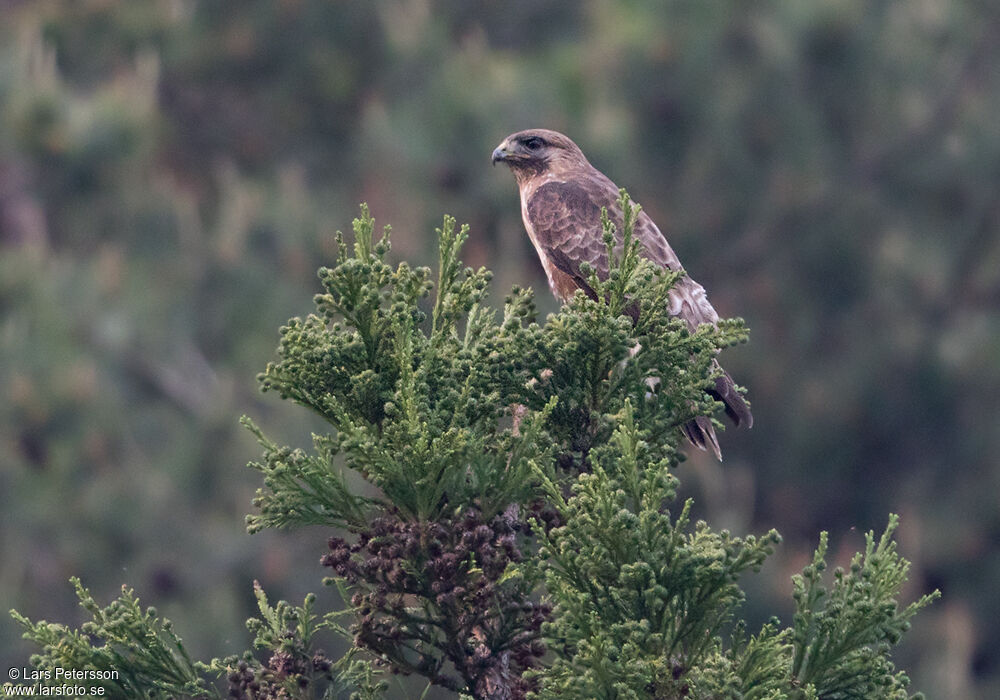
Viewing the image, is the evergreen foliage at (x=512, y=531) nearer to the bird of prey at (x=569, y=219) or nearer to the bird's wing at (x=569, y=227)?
the bird of prey at (x=569, y=219)

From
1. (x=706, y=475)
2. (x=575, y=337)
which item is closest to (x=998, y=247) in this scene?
(x=706, y=475)

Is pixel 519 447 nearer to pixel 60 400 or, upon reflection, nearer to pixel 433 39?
pixel 60 400

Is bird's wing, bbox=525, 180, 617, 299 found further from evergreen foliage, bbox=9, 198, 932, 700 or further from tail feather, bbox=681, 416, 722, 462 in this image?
evergreen foliage, bbox=9, 198, 932, 700

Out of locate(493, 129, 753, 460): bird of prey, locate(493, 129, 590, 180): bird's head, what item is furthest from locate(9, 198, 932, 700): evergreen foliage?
locate(493, 129, 590, 180): bird's head

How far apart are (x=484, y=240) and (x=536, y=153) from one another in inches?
148

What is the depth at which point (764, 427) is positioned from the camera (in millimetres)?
11500

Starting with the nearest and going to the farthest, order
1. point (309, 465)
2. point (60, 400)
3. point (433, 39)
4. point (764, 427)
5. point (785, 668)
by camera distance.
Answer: point (785, 668)
point (309, 465)
point (60, 400)
point (764, 427)
point (433, 39)

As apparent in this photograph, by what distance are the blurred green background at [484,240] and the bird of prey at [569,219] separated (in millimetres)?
2949

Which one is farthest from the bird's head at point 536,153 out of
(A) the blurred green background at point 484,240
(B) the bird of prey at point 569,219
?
(A) the blurred green background at point 484,240

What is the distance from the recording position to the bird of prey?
570 centimetres

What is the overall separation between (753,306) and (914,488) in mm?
1978

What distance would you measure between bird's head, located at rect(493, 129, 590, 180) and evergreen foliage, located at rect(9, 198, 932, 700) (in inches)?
130

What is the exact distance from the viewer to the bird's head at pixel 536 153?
6.81 metres

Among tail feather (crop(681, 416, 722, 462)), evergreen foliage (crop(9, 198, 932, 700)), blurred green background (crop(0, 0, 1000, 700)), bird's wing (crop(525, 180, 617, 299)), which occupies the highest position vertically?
blurred green background (crop(0, 0, 1000, 700))
